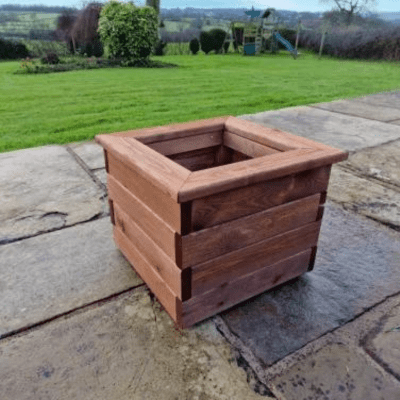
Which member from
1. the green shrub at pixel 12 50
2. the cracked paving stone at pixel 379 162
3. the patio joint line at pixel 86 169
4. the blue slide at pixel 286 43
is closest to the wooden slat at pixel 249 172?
the patio joint line at pixel 86 169

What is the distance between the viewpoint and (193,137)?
205 centimetres

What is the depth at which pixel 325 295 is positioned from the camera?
1.86 m

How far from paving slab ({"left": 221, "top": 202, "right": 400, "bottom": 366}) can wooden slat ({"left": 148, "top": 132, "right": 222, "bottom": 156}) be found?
881mm

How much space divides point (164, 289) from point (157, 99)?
211 inches

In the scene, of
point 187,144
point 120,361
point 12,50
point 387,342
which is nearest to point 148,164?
point 187,144

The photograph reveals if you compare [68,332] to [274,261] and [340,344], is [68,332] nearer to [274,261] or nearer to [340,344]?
[274,261]

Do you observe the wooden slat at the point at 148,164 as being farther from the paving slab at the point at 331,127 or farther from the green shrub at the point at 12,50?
the green shrub at the point at 12,50

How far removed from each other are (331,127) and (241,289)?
360 cm

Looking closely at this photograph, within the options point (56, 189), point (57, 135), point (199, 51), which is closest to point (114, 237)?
point (56, 189)

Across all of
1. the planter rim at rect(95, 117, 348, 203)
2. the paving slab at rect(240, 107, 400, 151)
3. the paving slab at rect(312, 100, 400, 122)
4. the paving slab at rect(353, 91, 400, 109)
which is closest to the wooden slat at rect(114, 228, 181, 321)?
the planter rim at rect(95, 117, 348, 203)

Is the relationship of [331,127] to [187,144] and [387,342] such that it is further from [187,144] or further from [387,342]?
[387,342]

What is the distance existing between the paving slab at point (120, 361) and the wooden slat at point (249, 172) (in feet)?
2.21

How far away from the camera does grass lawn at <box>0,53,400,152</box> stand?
15.8 ft

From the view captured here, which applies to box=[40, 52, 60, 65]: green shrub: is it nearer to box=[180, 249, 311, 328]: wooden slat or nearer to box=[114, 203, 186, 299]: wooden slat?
box=[114, 203, 186, 299]: wooden slat
